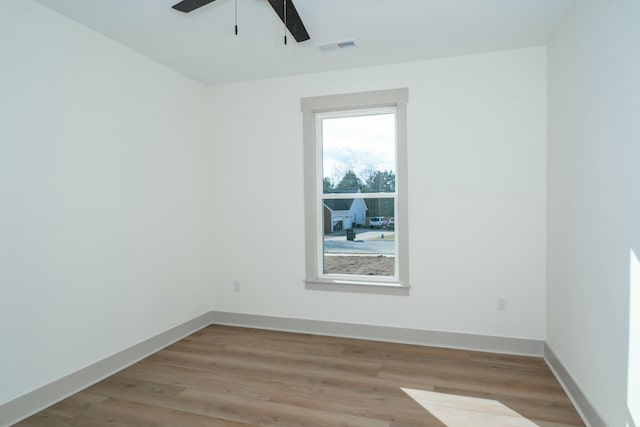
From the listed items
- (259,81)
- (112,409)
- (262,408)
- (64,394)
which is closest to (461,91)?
(259,81)

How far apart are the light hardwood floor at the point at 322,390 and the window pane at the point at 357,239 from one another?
2.61ft

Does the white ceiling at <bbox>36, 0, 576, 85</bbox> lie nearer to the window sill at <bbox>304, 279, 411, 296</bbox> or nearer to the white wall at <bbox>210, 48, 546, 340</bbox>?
the white wall at <bbox>210, 48, 546, 340</bbox>

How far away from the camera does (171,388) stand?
2.80 meters

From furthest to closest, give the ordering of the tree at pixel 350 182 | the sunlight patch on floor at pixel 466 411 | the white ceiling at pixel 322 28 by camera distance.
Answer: the tree at pixel 350 182
the white ceiling at pixel 322 28
the sunlight patch on floor at pixel 466 411

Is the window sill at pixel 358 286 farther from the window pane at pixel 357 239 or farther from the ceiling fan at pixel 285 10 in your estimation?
the ceiling fan at pixel 285 10

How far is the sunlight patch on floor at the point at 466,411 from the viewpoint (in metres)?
2.31

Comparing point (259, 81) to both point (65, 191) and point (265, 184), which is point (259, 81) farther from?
point (65, 191)

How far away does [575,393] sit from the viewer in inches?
98.3

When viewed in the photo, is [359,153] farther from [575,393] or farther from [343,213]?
[575,393]

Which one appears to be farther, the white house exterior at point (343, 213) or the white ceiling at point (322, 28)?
the white house exterior at point (343, 213)

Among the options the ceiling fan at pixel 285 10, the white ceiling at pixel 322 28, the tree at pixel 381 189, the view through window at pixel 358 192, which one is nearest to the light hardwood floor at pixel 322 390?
the view through window at pixel 358 192

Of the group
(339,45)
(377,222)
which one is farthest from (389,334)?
(339,45)

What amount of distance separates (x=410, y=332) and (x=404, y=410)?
3.96 feet

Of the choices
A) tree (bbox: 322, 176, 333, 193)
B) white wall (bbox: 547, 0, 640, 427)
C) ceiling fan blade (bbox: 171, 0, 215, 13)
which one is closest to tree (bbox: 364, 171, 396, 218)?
tree (bbox: 322, 176, 333, 193)
